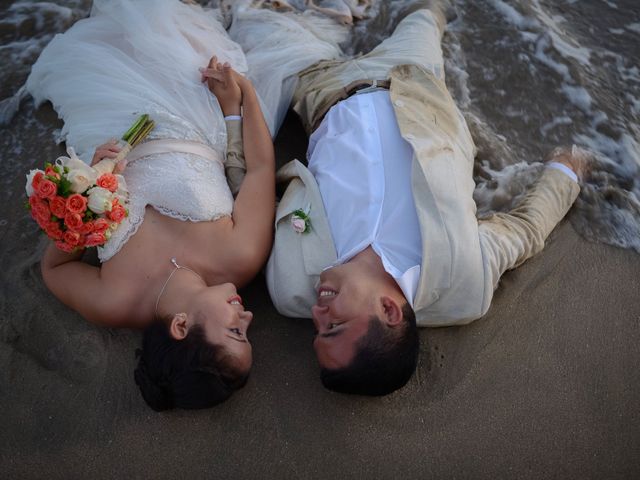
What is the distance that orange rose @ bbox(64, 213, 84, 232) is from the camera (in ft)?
8.35

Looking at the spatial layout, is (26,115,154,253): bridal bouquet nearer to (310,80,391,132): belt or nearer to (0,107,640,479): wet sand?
(0,107,640,479): wet sand

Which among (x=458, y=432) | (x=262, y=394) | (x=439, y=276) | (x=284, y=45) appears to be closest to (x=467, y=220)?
(x=439, y=276)

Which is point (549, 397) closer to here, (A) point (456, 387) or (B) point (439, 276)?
(A) point (456, 387)

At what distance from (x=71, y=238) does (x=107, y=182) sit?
0.33 metres

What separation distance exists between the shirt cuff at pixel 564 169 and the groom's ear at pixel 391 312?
188 centimetres

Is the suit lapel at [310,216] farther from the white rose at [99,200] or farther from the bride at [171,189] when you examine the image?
the white rose at [99,200]

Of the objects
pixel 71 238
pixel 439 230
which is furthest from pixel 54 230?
pixel 439 230

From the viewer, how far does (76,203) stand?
2547 millimetres

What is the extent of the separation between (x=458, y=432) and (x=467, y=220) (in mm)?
1173

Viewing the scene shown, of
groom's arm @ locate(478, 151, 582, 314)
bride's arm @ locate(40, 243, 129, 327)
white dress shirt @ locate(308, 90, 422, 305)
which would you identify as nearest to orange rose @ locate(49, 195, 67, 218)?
bride's arm @ locate(40, 243, 129, 327)

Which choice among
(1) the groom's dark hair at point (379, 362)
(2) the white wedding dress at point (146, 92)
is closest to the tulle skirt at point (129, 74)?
(2) the white wedding dress at point (146, 92)

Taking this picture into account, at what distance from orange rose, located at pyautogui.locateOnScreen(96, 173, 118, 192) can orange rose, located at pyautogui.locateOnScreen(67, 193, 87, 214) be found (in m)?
0.15

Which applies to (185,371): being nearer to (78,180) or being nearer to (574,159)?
(78,180)

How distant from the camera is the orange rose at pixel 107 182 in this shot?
8.82 feet
